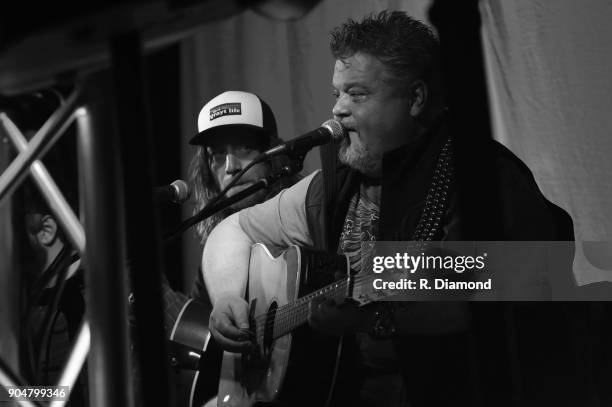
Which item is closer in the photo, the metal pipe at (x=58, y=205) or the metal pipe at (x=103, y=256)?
the metal pipe at (x=103, y=256)

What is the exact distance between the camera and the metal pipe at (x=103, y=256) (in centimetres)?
52

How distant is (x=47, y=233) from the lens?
A: 6.15 ft

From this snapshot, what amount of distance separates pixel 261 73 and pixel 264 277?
715mm

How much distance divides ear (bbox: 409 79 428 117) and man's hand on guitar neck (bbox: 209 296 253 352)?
624 millimetres

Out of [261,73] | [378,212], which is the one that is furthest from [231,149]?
[378,212]

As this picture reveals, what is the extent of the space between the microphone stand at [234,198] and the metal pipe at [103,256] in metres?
0.81

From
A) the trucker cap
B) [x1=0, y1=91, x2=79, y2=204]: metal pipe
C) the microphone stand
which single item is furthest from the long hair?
[x1=0, y1=91, x2=79, y2=204]: metal pipe

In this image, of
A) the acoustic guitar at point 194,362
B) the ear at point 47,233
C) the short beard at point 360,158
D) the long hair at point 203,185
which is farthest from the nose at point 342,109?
the ear at point 47,233

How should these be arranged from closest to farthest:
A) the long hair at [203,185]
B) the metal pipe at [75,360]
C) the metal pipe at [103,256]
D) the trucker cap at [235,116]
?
1. the metal pipe at [103,256]
2. the metal pipe at [75,360]
3. the trucker cap at [235,116]
4. the long hair at [203,185]

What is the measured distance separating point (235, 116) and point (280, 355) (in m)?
0.72

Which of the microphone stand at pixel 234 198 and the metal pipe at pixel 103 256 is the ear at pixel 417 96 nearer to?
the microphone stand at pixel 234 198

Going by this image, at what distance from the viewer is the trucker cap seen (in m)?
1.97

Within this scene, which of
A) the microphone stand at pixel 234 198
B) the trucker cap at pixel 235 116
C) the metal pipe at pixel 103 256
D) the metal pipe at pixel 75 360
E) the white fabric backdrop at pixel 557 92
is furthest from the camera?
the trucker cap at pixel 235 116

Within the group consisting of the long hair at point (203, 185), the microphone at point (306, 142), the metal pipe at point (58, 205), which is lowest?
the metal pipe at point (58, 205)
